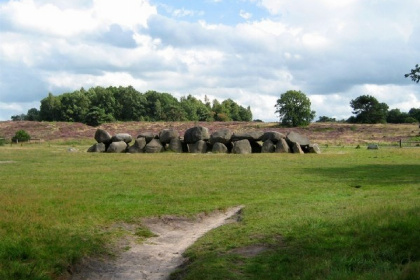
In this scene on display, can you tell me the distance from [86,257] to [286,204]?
807 centimetres

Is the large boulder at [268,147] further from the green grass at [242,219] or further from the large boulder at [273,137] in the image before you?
the green grass at [242,219]

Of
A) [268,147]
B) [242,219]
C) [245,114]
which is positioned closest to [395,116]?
[245,114]

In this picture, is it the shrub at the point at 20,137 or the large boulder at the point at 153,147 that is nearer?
the large boulder at the point at 153,147

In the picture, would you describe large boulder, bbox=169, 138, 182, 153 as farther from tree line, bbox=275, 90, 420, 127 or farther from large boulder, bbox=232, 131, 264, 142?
tree line, bbox=275, 90, 420, 127

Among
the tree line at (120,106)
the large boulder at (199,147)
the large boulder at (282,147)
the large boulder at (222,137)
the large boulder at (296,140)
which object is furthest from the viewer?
the tree line at (120,106)

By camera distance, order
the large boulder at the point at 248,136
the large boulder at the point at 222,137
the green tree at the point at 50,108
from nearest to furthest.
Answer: the large boulder at the point at 222,137 → the large boulder at the point at 248,136 → the green tree at the point at 50,108

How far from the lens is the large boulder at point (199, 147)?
48.2m

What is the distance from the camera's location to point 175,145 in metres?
49.6

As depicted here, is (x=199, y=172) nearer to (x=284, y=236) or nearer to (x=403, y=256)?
(x=284, y=236)

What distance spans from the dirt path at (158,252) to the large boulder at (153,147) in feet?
109

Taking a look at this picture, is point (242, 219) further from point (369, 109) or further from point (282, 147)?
point (369, 109)

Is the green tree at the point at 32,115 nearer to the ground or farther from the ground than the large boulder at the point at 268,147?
farther from the ground

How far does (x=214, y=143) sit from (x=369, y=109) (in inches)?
2844

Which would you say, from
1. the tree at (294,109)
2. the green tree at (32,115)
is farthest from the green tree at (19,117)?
the tree at (294,109)
